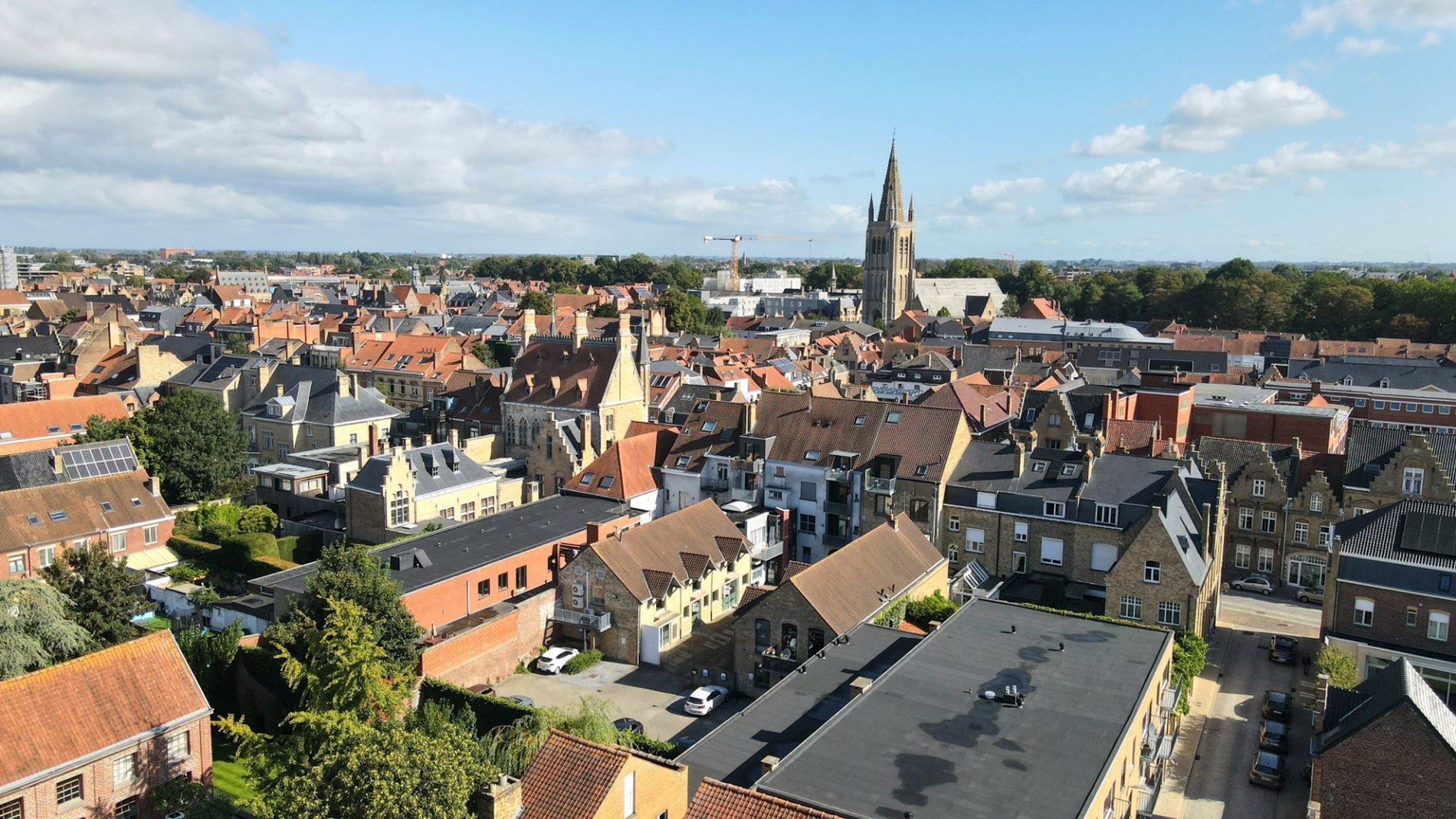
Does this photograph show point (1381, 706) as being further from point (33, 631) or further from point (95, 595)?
point (95, 595)

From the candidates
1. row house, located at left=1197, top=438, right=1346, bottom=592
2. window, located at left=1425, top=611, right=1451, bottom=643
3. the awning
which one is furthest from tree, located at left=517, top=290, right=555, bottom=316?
window, located at left=1425, top=611, right=1451, bottom=643

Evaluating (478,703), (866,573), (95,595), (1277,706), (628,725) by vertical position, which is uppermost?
(866,573)

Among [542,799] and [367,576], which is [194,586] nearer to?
[367,576]

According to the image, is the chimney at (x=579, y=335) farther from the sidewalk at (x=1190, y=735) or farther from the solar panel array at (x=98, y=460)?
the sidewalk at (x=1190, y=735)

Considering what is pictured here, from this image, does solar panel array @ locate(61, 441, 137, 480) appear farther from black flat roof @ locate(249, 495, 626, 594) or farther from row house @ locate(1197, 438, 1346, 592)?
row house @ locate(1197, 438, 1346, 592)

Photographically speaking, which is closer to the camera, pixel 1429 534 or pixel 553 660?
pixel 1429 534

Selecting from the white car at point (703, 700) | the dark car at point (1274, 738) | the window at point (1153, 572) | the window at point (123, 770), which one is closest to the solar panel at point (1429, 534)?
the window at point (1153, 572)

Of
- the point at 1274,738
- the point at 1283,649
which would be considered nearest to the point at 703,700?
the point at 1274,738
